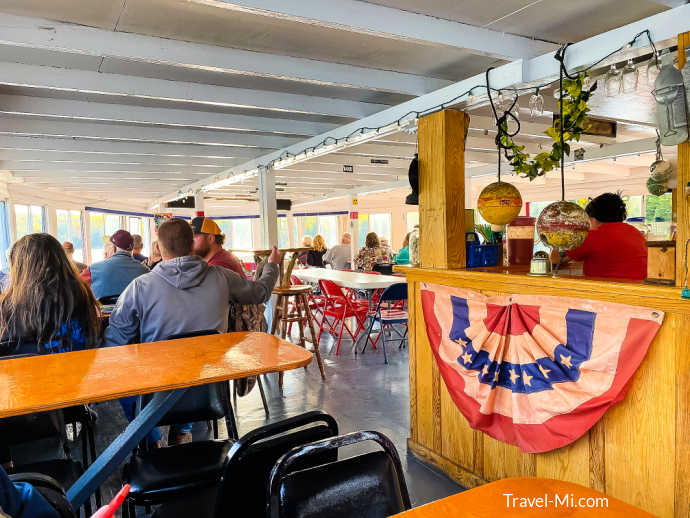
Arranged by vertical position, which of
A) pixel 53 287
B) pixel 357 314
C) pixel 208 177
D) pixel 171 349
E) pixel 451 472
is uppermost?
pixel 208 177

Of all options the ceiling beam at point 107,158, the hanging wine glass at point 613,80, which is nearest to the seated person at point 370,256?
Answer: the ceiling beam at point 107,158

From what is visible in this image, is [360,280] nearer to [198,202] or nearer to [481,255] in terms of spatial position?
[481,255]

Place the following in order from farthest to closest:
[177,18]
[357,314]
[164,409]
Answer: [357,314], [177,18], [164,409]

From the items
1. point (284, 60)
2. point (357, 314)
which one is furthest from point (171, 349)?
point (357, 314)

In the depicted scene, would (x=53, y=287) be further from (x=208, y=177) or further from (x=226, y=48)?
(x=208, y=177)

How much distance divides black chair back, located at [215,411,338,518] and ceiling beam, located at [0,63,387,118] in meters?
2.93

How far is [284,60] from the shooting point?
10.4ft

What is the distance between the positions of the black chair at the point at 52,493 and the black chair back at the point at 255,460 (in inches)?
14.3

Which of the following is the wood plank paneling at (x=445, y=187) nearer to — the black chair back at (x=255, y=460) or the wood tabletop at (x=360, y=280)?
the black chair back at (x=255, y=460)

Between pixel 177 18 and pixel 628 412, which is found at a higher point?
pixel 177 18

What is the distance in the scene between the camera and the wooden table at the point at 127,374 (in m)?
1.49

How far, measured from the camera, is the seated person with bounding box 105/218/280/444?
2.48m

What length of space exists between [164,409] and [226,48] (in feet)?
7.12

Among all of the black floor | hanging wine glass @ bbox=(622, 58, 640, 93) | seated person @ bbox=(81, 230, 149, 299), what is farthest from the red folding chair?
hanging wine glass @ bbox=(622, 58, 640, 93)
